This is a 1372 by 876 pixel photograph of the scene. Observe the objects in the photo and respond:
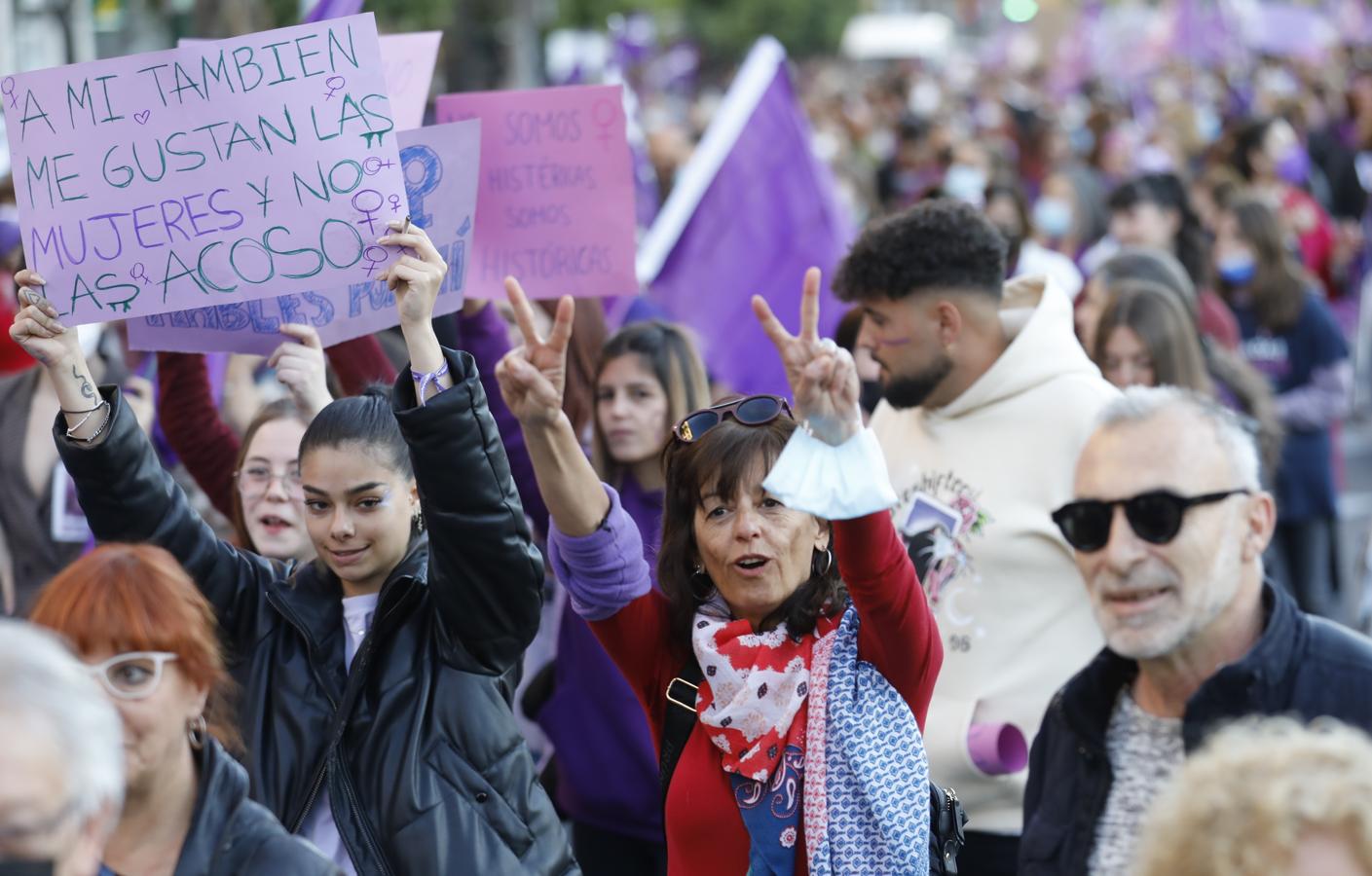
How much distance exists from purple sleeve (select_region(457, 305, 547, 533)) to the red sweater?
1.27 m

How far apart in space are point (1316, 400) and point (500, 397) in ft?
15.0

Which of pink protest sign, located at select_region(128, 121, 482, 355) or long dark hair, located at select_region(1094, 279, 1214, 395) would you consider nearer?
pink protest sign, located at select_region(128, 121, 482, 355)

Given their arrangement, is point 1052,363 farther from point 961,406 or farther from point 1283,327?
point 1283,327

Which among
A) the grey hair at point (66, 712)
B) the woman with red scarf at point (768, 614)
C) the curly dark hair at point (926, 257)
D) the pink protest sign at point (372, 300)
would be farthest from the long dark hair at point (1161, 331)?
the grey hair at point (66, 712)

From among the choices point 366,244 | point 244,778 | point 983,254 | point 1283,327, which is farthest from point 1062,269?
point 244,778

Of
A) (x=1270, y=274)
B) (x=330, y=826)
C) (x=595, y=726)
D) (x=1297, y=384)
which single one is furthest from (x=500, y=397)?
(x=1270, y=274)

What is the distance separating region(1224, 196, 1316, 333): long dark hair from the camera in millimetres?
8766

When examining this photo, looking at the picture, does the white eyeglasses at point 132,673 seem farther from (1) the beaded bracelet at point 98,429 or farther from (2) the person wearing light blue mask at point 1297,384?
(2) the person wearing light blue mask at point 1297,384

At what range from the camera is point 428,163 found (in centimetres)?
471

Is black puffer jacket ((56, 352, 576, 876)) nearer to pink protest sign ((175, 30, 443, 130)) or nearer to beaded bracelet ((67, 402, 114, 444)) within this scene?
beaded bracelet ((67, 402, 114, 444))

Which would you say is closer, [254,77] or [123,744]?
[123,744]

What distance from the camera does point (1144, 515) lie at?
3035mm

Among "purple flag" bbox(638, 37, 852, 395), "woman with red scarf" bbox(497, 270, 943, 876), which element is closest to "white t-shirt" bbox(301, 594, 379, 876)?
"woman with red scarf" bbox(497, 270, 943, 876)

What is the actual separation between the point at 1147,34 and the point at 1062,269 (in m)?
26.0
